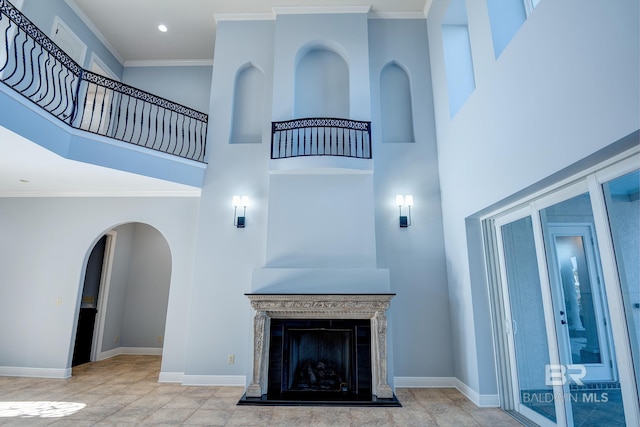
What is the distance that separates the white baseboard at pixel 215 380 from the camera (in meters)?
4.79

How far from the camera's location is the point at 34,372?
5.05 m

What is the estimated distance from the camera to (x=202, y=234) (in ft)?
17.1

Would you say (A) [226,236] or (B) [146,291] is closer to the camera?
(A) [226,236]

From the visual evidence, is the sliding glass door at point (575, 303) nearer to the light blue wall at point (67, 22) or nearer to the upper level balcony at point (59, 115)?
the upper level balcony at point (59, 115)

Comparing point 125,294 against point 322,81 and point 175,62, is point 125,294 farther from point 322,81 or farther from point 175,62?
point 322,81

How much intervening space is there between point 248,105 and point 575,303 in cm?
543

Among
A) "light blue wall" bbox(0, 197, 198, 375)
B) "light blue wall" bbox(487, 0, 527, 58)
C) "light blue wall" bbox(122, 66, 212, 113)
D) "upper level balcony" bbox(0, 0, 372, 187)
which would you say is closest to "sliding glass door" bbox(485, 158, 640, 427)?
"light blue wall" bbox(487, 0, 527, 58)

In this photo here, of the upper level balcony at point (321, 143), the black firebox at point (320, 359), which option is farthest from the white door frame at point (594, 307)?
the upper level balcony at point (321, 143)

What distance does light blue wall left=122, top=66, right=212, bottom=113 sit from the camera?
22.4 feet

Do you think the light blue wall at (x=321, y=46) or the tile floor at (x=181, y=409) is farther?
the light blue wall at (x=321, y=46)

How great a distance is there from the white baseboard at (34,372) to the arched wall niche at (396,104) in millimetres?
6264

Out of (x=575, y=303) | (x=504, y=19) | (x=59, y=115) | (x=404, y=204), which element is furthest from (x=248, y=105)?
(x=575, y=303)

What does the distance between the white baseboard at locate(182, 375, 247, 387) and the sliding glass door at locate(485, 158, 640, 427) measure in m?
3.50

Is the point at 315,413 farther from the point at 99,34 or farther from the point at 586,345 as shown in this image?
the point at 99,34
